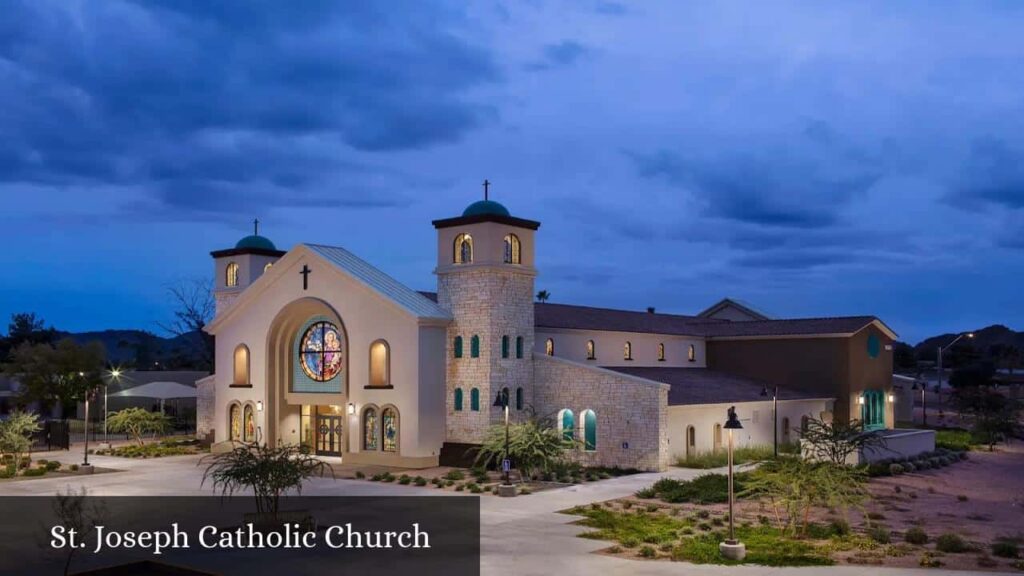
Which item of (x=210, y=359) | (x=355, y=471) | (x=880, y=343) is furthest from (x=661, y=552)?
(x=210, y=359)

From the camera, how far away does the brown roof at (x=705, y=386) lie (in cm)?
3788

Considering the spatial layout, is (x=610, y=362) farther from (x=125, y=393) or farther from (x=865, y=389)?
(x=125, y=393)

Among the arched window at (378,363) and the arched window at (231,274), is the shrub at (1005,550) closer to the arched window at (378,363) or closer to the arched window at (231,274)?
the arched window at (378,363)

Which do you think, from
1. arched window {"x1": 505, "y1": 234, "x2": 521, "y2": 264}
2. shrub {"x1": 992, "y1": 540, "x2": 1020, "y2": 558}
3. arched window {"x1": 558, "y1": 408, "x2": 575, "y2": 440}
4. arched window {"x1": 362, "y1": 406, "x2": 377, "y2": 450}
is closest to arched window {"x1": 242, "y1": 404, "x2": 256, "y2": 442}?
arched window {"x1": 362, "y1": 406, "x2": 377, "y2": 450}

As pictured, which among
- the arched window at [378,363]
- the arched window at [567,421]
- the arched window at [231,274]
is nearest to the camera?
the arched window at [567,421]

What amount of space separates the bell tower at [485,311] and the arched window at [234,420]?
422 inches

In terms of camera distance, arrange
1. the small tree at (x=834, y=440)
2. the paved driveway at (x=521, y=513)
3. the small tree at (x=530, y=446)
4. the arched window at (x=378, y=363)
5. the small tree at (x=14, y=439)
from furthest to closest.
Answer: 1. the arched window at (x=378, y=363)
2. the small tree at (x=14, y=439)
3. the small tree at (x=530, y=446)
4. the small tree at (x=834, y=440)
5. the paved driveway at (x=521, y=513)

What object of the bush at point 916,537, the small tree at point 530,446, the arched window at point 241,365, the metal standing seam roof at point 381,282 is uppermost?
the metal standing seam roof at point 381,282

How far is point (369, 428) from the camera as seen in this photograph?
124 ft

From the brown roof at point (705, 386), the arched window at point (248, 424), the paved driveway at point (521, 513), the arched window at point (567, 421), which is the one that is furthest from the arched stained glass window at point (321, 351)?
the brown roof at point (705, 386)

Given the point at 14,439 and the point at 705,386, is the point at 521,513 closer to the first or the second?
the point at 705,386

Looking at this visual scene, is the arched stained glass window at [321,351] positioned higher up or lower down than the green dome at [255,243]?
lower down

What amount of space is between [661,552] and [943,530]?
25.2 ft

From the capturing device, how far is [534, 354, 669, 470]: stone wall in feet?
112
